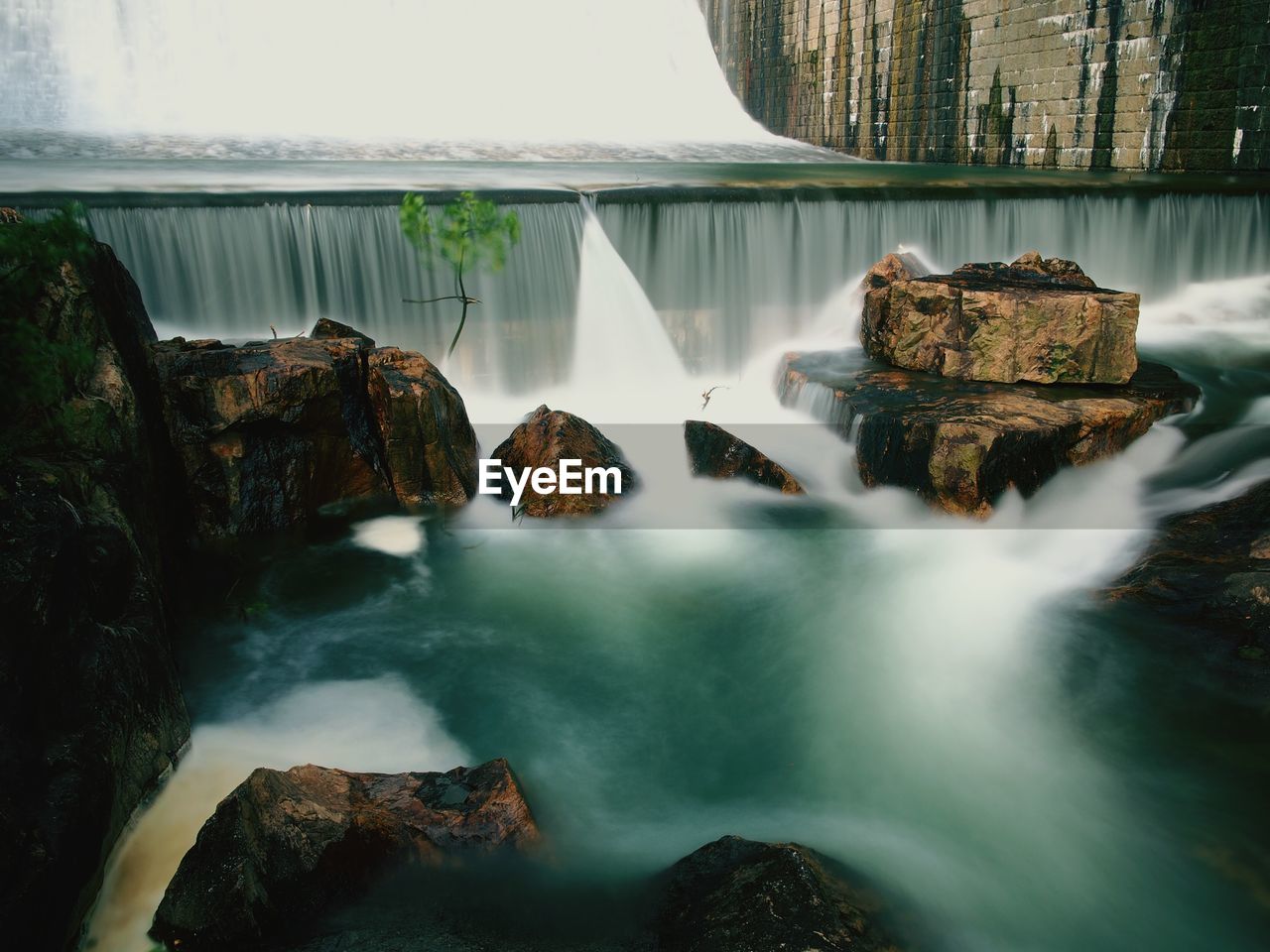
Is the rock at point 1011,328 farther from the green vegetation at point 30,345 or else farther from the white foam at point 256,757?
the green vegetation at point 30,345

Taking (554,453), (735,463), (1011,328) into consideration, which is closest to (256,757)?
(554,453)

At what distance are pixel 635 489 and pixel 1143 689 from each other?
10.5 ft

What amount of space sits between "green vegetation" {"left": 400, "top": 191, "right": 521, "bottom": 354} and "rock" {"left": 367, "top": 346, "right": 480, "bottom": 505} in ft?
6.64

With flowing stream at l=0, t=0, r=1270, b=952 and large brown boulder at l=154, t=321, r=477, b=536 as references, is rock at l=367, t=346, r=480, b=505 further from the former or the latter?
flowing stream at l=0, t=0, r=1270, b=952

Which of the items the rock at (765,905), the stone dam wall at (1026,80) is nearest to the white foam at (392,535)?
the rock at (765,905)

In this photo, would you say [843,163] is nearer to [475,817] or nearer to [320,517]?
[320,517]

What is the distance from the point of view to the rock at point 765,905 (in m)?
2.65

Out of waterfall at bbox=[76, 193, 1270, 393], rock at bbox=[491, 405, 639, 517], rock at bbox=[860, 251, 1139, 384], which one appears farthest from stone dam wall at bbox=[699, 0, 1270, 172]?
rock at bbox=[491, 405, 639, 517]

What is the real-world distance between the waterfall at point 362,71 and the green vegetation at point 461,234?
8865 millimetres

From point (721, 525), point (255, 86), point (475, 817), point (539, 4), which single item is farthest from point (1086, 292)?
point (539, 4)

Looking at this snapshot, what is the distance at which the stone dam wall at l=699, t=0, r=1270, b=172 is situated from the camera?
10.4 meters

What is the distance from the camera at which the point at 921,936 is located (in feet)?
9.86

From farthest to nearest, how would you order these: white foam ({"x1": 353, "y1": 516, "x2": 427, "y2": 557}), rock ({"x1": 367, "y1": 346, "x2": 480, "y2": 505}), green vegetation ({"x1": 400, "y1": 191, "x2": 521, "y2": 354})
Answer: green vegetation ({"x1": 400, "y1": 191, "x2": 521, "y2": 354}) < rock ({"x1": 367, "y1": 346, "x2": 480, "y2": 505}) < white foam ({"x1": 353, "y1": 516, "x2": 427, "y2": 557})

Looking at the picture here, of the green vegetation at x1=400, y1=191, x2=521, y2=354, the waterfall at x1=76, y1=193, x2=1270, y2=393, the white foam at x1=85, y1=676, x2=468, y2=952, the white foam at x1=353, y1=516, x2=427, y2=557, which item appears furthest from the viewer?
the green vegetation at x1=400, y1=191, x2=521, y2=354
